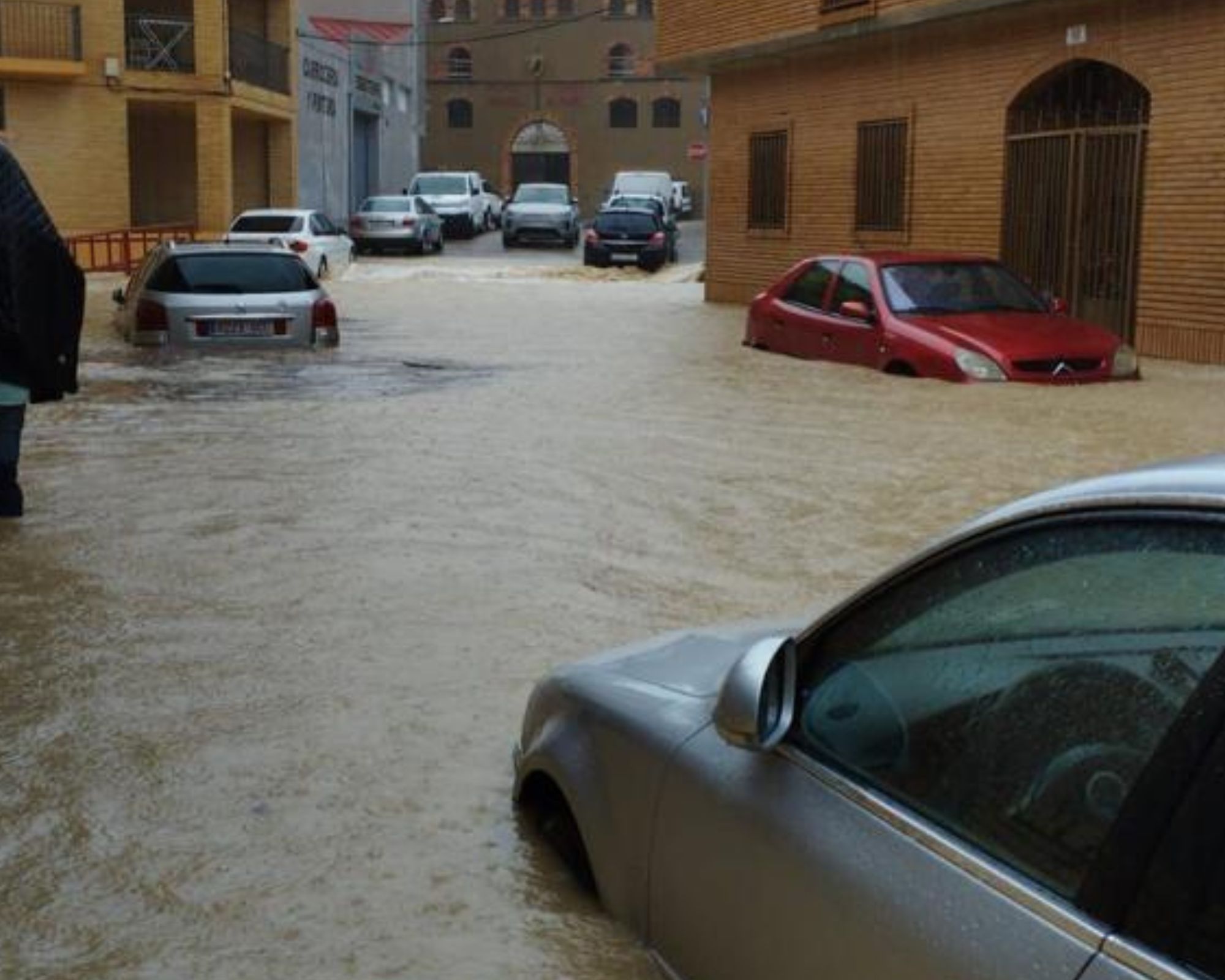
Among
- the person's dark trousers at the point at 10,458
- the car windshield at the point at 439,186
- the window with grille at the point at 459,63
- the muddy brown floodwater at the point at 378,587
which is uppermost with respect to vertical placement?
the window with grille at the point at 459,63

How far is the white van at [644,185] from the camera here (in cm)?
4947

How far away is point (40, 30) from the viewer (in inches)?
1356

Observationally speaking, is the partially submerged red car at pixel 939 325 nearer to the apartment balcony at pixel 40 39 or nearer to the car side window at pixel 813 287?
the car side window at pixel 813 287

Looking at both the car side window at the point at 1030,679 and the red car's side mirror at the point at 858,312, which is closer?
the car side window at the point at 1030,679

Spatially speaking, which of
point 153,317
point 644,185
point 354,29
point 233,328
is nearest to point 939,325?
point 233,328

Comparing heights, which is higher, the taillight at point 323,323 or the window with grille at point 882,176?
the window with grille at point 882,176

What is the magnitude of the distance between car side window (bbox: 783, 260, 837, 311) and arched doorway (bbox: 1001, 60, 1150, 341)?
3569mm

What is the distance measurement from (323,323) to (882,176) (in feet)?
27.5

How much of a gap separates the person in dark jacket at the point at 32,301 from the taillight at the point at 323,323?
8005mm

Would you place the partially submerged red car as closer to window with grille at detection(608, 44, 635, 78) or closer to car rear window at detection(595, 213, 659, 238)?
car rear window at detection(595, 213, 659, 238)

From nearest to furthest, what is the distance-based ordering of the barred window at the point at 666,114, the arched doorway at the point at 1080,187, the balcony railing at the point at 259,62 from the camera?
1. the arched doorway at the point at 1080,187
2. the balcony railing at the point at 259,62
3. the barred window at the point at 666,114

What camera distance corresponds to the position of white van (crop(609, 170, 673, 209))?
1948 inches

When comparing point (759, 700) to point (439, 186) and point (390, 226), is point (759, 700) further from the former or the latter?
point (439, 186)

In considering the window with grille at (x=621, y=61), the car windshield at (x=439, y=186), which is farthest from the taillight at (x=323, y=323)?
the window with grille at (x=621, y=61)
